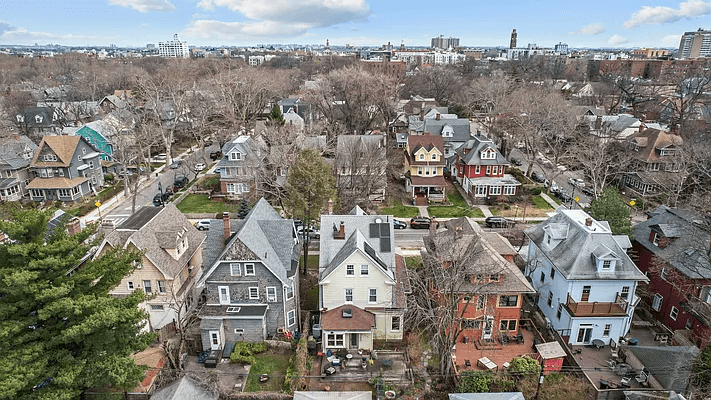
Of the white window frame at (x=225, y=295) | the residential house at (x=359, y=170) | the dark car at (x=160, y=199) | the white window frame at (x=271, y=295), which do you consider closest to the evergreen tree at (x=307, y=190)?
the residential house at (x=359, y=170)

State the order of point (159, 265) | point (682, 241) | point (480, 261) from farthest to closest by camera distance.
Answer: point (682, 241), point (159, 265), point (480, 261)

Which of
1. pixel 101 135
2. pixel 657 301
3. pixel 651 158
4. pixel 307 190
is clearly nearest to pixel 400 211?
pixel 307 190

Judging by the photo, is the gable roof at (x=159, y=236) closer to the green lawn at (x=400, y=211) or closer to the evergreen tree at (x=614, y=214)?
the green lawn at (x=400, y=211)

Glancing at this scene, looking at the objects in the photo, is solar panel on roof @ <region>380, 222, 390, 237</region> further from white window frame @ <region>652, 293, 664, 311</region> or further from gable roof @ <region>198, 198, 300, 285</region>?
white window frame @ <region>652, 293, 664, 311</region>

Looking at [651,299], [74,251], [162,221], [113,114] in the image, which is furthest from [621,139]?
[113,114]

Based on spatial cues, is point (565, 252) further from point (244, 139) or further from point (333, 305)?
point (244, 139)

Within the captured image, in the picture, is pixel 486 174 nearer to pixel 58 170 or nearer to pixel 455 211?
pixel 455 211

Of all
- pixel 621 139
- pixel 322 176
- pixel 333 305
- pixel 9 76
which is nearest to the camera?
pixel 333 305
